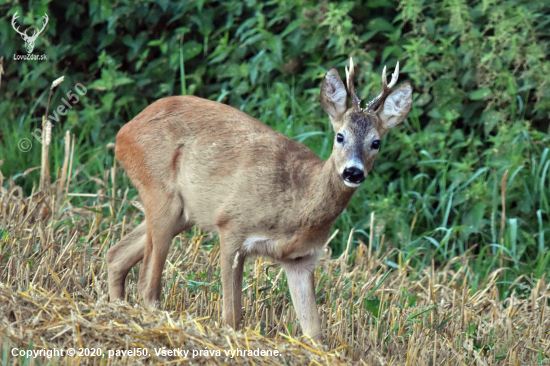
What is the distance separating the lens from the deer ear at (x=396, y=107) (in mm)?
4637

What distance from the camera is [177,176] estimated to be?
16.1 feet

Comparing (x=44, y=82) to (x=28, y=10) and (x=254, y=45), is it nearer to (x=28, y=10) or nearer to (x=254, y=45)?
(x=28, y=10)

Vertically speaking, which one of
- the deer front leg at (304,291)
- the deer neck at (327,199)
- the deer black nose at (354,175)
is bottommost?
the deer front leg at (304,291)

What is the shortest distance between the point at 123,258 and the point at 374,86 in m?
2.81

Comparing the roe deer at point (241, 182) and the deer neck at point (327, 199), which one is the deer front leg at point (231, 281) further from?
the deer neck at point (327, 199)

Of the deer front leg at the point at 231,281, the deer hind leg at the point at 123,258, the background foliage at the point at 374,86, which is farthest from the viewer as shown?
the background foliage at the point at 374,86

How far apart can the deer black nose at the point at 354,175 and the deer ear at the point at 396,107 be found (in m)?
0.51

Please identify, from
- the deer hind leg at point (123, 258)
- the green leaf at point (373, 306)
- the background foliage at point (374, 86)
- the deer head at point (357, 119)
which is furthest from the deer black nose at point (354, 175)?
the background foliage at point (374, 86)

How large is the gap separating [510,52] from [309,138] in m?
1.80

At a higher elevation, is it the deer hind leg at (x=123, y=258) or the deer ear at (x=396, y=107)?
the deer ear at (x=396, y=107)

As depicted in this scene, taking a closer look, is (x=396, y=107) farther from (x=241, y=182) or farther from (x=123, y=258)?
(x=123, y=258)

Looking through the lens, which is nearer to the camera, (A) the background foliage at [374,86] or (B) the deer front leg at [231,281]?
(B) the deer front leg at [231,281]

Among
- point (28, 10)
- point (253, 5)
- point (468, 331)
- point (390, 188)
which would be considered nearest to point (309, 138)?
point (390, 188)

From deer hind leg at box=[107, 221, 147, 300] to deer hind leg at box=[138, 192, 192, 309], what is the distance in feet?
0.50
